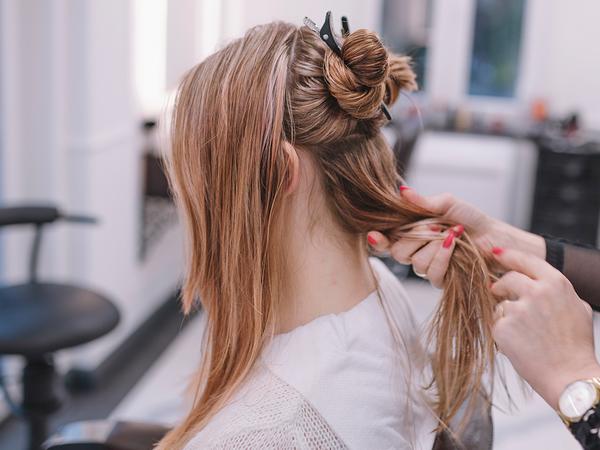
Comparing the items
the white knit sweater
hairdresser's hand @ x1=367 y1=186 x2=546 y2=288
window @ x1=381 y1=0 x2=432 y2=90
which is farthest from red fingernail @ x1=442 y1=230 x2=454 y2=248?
window @ x1=381 y1=0 x2=432 y2=90

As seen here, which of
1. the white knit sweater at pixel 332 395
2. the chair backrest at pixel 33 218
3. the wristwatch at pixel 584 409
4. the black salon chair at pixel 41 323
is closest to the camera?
the wristwatch at pixel 584 409

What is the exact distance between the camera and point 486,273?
0.96 metres

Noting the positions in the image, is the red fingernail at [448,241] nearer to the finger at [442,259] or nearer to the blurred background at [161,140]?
the finger at [442,259]

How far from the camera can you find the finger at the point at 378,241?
105cm

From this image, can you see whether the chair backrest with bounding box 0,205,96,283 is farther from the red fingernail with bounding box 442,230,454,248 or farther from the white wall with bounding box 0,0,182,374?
the red fingernail with bounding box 442,230,454,248

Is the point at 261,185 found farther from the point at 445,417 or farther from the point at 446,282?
the point at 445,417

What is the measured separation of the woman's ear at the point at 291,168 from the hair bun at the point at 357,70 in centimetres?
8

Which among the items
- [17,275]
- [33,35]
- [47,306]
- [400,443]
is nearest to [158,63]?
[33,35]

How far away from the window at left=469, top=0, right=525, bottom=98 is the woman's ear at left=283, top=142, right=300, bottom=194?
3.95m

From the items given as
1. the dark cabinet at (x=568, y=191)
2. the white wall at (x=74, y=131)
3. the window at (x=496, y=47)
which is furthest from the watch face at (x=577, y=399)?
the window at (x=496, y=47)

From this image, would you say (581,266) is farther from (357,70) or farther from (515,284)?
(357,70)

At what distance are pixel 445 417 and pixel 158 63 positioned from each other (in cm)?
263

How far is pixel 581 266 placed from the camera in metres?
1.06

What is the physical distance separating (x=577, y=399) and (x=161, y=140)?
0.75 metres
